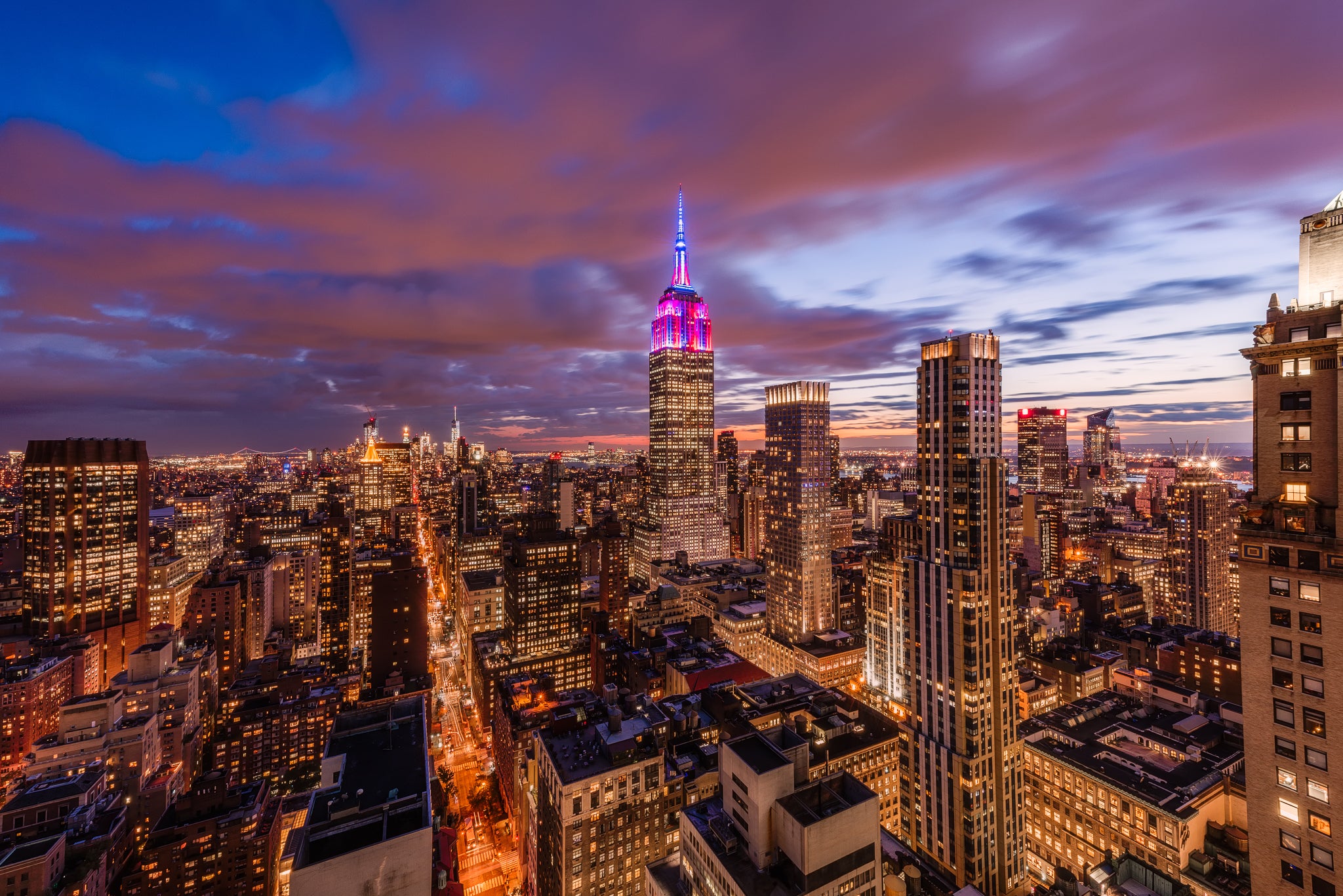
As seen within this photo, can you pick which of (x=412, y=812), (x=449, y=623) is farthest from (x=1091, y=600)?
(x=449, y=623)

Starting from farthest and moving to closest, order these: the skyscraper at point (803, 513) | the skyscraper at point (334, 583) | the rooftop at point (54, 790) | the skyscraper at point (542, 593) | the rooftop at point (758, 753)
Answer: the skyscraper at point (334, 583) < the skyscraper at point (542, 593) < the skyscraper at point (803, 513) < the rooftop at point (54, 790) < the rooftop at point (758, 753)

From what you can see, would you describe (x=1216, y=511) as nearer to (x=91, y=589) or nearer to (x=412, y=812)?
(x=412, y=812)

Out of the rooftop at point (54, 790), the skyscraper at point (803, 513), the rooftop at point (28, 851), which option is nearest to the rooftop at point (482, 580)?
the skyscraper at point (803, 513)

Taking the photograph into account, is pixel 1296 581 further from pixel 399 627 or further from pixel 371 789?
pixel 399 627

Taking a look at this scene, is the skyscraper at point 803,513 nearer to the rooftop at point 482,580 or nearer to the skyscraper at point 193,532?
the rooftop at point 482,580

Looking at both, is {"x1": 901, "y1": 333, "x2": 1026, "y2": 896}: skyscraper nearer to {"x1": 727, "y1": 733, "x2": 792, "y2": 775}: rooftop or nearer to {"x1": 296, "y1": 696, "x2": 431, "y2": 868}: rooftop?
{"x1": 727, "y1": 733, "x2": 792, "y2": 775}: rooftop

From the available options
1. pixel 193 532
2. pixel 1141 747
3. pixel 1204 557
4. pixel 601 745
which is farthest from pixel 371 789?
pixel 193 532

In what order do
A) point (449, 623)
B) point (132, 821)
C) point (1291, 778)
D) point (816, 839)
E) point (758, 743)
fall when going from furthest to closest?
point (449, 623) → point (132, 821) → point (758, 743) → point (816, 839) → point (1291, 778)
